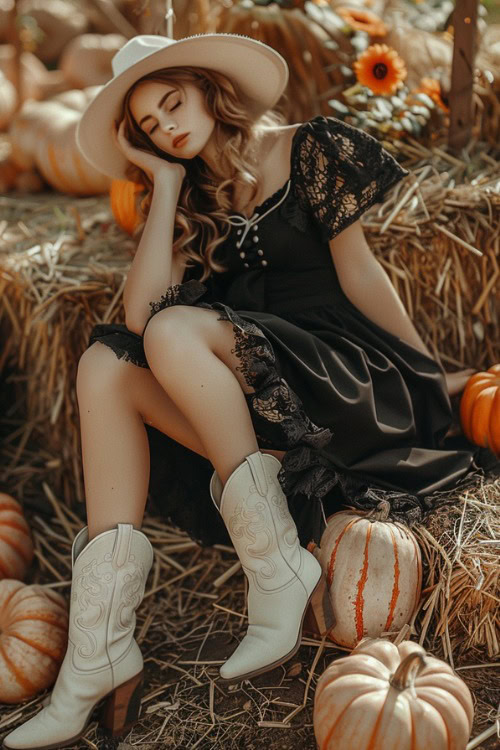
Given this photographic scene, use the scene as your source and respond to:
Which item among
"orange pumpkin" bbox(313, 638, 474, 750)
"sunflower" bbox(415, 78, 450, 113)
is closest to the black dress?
"orange pumpkin" bbox(313, 638, 474, 750)

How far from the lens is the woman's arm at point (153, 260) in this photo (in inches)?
70.6

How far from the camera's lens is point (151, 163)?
76.4 inches

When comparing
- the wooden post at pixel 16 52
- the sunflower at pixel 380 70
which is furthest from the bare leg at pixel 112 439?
the wooden post at pixel 16 52

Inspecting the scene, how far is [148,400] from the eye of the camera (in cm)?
176

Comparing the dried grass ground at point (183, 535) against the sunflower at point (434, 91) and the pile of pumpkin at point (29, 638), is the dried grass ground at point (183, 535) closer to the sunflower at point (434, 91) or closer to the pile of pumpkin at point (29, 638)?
the pile of pumpkin at point (29, 638)

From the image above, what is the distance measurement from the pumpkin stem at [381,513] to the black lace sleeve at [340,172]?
2.16ft

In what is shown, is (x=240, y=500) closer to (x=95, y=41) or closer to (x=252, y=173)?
(x=252, y=173)

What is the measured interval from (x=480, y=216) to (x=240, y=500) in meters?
1.21

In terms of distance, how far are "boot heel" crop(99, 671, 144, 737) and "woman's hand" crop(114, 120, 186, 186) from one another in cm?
117

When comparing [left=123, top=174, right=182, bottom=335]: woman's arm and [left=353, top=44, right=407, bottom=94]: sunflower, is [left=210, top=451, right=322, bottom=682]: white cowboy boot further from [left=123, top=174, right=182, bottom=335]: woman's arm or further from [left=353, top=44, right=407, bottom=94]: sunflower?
[left=353, top=44, right=407, bottom=94]: sunflower

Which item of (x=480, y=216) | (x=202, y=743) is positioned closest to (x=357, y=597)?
(x=202, y=743)

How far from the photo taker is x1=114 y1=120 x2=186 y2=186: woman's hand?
6.32 ft

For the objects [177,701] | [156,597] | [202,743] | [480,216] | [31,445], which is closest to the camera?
[202,743]

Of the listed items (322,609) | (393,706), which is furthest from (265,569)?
(393,706)
